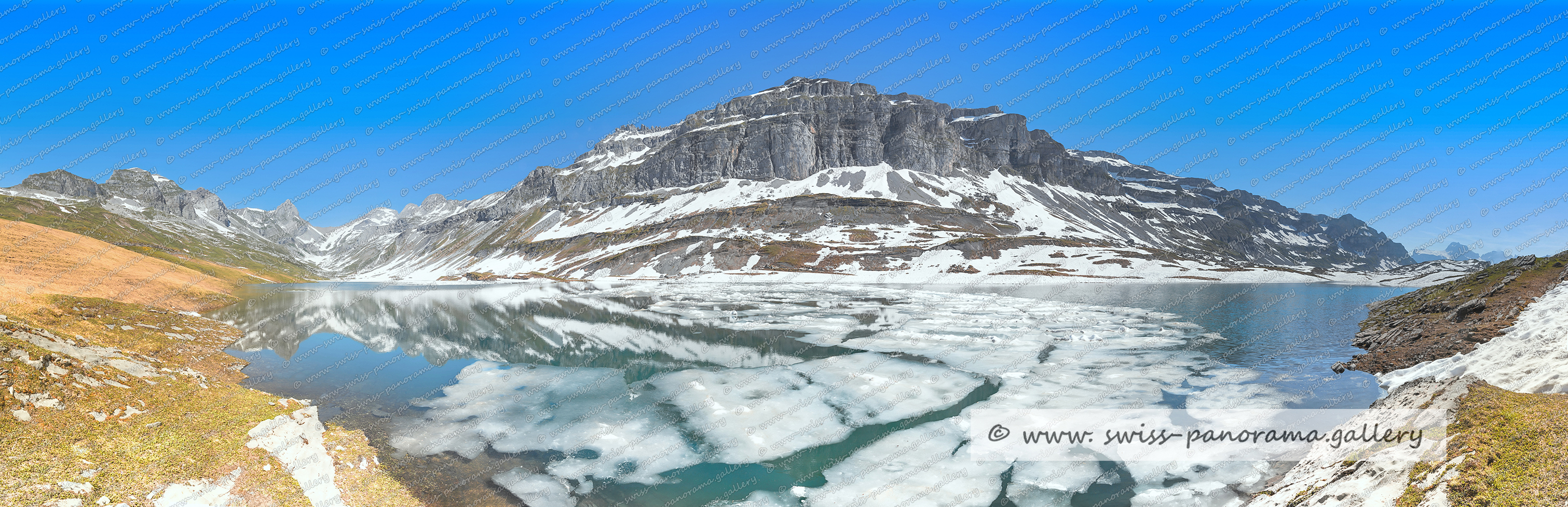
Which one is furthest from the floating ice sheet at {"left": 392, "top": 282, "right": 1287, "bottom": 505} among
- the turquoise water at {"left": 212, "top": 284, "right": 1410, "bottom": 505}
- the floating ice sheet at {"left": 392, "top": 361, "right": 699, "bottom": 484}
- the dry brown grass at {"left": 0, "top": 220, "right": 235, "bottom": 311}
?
the dry brown grass at {"left": 0, "top": 220, "right": 235, "bottom": 311}

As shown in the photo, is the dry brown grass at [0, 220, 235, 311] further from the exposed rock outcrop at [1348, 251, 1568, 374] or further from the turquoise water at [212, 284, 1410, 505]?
the exposed rock outcrop at [1348, 251, 1568, 374]

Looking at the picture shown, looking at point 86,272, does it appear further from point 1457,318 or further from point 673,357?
point 1457,318

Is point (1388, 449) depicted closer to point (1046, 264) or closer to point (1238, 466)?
point (1238, 466)

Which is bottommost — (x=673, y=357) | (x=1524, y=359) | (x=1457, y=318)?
(x=1457, y=318)

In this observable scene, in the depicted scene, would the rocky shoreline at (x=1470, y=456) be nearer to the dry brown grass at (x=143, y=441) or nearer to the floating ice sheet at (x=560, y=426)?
the floating ice sheet at (x=560, y=426)

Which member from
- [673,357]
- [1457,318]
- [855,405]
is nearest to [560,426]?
[855,405]

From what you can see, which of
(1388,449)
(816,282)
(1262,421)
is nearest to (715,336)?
(1262,421)
